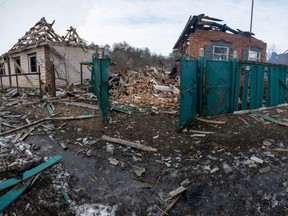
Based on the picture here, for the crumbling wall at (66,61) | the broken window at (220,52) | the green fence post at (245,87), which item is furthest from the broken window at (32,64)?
the green fence post at (245,87)

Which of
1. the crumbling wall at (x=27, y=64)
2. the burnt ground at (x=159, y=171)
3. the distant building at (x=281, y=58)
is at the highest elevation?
the distant building at (x=281, y=58)

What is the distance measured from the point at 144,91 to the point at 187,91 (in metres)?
5.43

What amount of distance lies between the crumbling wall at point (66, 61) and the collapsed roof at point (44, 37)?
0.50m

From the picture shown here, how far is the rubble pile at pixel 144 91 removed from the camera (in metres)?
9.19

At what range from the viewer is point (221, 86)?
6.98m

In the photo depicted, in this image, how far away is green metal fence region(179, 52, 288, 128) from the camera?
5.78 m

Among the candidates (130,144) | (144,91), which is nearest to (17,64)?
(144,91)

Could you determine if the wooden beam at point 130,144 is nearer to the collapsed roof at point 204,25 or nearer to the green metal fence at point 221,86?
the green metal fence at point 221,86

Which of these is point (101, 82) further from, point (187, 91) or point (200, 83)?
point (200, 83)

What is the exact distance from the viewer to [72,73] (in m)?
15.7

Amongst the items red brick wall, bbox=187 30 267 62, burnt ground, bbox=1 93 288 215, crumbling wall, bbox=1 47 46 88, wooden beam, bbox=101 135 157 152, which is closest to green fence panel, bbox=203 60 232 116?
burnt ground, bbox=1 93 288 215

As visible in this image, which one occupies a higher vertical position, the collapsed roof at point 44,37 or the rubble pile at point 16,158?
the collapsed roof at point 44,37

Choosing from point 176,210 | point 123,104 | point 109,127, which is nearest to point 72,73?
point 123,104

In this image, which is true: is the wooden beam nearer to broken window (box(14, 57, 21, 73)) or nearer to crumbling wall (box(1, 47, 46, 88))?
crumbling wall (box(1, 47, 46, 88))
